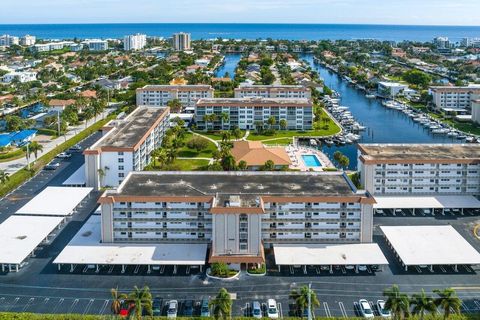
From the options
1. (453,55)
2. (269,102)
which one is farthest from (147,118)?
(453,55)

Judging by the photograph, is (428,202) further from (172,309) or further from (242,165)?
(172,309)

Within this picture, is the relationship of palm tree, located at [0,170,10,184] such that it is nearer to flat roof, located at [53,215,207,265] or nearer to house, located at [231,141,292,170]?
flat roof, located at [53,215,207,265]

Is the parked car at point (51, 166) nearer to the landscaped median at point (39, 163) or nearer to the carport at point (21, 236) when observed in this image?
the landscaped median at point (39, 163)

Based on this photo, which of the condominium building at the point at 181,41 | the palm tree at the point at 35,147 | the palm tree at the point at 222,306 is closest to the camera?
the palm tree at the point at 222,306

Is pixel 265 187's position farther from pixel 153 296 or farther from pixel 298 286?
pixel 153 296

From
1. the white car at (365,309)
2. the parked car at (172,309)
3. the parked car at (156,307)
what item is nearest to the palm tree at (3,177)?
the parked car at (156,307)

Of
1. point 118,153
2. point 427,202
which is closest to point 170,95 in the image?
point 118,153
